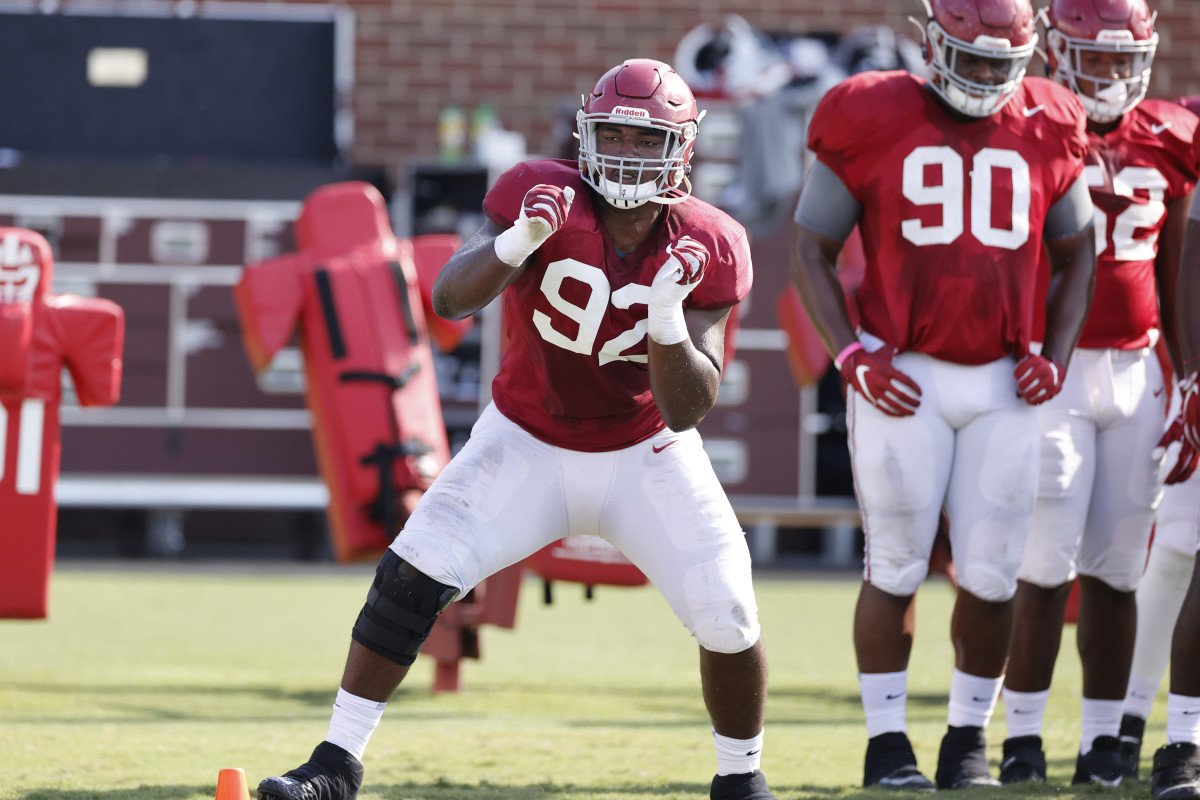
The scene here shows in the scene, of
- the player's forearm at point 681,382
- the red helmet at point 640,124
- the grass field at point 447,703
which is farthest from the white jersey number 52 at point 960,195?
the grass field at point 447,703

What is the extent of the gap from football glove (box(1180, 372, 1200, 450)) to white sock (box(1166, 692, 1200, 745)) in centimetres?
49

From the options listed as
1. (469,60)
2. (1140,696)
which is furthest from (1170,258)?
(469,60)

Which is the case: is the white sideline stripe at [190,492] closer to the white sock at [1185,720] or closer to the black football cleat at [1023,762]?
the black football cleat at [1023,762]

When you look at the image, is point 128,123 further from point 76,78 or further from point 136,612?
point 136,612

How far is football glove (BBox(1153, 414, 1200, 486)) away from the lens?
305cm

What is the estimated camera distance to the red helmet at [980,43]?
295 centimetres

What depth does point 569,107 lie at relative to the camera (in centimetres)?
968

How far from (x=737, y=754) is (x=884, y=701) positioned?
0.54 metres

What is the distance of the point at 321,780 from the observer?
240 centimetres

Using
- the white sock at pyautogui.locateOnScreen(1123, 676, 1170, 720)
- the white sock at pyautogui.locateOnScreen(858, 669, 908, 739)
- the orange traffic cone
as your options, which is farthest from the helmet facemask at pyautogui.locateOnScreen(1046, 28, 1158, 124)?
the orange traffic cone

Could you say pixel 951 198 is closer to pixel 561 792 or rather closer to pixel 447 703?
pixel 561 792

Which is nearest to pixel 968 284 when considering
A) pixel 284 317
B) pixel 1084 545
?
pixel 1084 545

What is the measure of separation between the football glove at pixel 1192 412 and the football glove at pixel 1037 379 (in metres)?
0.24

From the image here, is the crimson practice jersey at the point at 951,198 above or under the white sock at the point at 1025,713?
above
